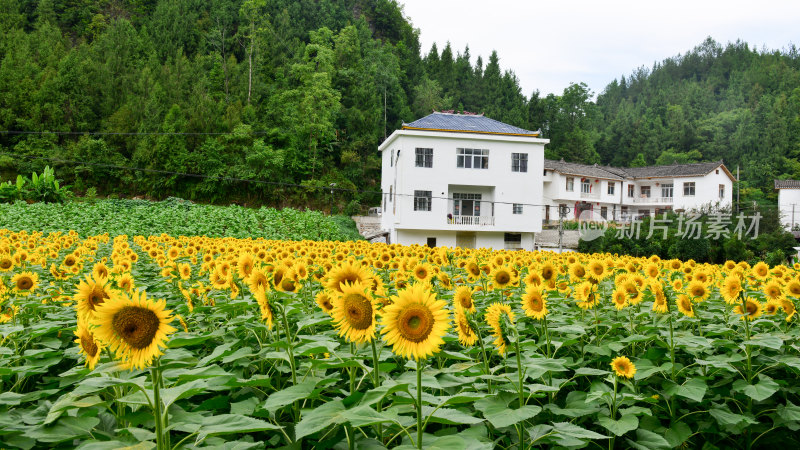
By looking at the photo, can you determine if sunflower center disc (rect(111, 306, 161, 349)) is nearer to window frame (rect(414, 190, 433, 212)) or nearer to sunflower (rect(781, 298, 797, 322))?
sunflower (rect(781, 298, 797, 322))

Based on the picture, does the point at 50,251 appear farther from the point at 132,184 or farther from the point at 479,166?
the point at 132,184

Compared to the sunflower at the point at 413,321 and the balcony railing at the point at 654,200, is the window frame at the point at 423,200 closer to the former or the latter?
the sunflower at the point at 413,321

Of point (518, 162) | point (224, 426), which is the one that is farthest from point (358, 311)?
point (518, 162)

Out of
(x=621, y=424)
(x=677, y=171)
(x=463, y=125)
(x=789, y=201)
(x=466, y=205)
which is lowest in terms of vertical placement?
(x=621, y=424)

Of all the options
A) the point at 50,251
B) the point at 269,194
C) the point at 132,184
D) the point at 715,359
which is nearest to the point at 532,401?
the point at 715,359

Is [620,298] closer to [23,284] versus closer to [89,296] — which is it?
[89,296]

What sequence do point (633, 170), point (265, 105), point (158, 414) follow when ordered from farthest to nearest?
point (633, 170) < point (265, 105) < point (158, 414)

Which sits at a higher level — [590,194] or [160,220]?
[590,194]

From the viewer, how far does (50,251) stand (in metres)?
5.63

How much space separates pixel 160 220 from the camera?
1866 centimetres

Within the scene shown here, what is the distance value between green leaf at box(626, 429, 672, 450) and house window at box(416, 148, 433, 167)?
85.3 feet

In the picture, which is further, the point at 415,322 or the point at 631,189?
the point at 631,189

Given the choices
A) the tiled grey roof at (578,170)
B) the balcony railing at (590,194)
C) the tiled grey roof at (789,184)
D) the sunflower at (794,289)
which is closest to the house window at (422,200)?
the tiled grey roof at (578,170)

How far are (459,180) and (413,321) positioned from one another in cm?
2725
